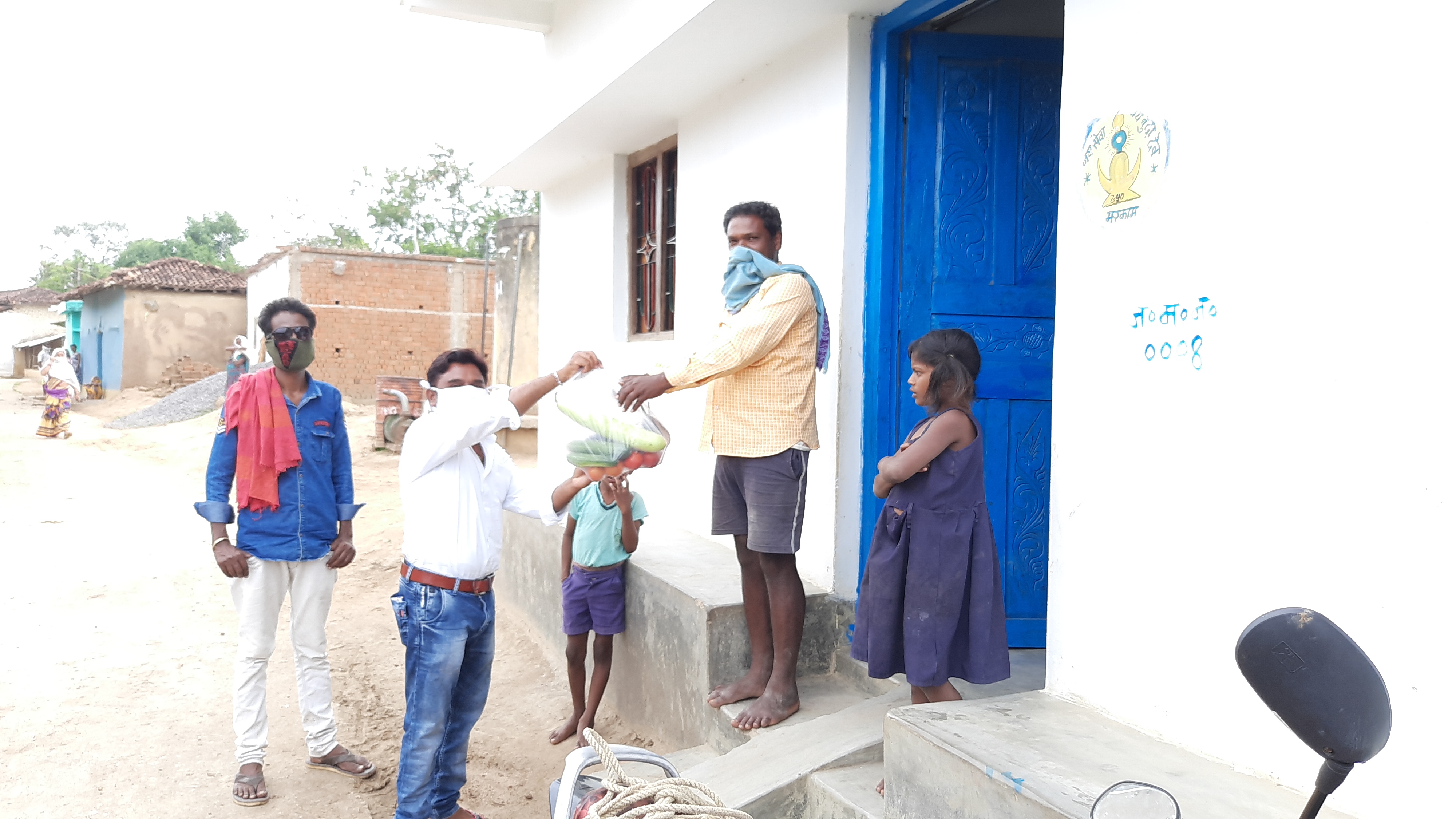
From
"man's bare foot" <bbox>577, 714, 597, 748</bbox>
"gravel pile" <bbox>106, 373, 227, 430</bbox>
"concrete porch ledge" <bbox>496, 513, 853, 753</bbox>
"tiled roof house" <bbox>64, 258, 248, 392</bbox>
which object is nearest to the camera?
"concrete porch ledge" <bbox>496, 513, 853, 753</bbox>

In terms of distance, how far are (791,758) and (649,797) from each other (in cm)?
131

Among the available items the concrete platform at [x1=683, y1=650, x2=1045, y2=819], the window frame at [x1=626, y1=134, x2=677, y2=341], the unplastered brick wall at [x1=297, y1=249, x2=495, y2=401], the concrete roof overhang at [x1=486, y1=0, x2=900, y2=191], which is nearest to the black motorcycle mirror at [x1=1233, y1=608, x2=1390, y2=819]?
the concrete platform at [x1=683, y1=650, x2=1045, y2=819]

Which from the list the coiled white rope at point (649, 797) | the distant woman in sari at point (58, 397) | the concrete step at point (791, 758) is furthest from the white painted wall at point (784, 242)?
the distant woman in sari at point (58, 397)

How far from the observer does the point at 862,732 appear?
316 cm

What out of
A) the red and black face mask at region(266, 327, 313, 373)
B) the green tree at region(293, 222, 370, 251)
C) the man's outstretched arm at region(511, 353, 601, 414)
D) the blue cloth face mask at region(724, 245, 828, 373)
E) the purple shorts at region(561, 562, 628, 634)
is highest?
Answer: the green tree at region(293, 222, 370, 251)

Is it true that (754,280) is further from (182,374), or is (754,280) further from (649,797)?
(182,374)

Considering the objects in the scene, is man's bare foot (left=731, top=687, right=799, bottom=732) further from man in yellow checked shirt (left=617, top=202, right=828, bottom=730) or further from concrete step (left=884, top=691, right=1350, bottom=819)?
concrete step (left=884, top=691, right=1350, bottom=819)

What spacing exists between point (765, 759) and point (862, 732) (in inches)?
12.5

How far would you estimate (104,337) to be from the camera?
28.1 m

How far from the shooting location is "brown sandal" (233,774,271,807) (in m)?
3.81

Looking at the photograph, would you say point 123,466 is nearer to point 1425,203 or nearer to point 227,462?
point 227,462

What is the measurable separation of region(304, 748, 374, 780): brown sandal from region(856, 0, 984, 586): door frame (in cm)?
239

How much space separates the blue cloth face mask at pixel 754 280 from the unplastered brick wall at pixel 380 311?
56.6 ft

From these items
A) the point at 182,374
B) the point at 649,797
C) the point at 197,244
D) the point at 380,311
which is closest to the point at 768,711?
the point at 649,797
